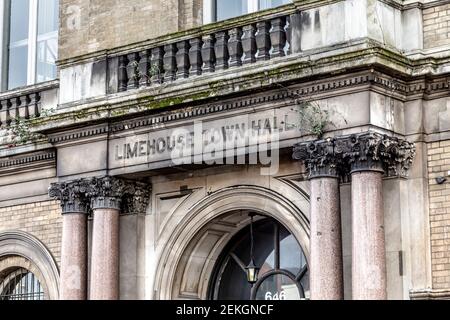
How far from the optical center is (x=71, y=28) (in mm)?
19359

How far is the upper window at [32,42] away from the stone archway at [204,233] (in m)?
4.53

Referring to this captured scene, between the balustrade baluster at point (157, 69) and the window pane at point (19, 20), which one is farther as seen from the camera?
the window pane at point (19, 20)

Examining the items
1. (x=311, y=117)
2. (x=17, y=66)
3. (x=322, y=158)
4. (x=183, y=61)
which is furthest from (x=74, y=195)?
(x=17, y=66)

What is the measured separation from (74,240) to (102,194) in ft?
2.72

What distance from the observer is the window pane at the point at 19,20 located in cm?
2061

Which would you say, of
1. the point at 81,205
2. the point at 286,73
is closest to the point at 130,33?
the point at 81,205

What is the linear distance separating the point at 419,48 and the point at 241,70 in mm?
2155

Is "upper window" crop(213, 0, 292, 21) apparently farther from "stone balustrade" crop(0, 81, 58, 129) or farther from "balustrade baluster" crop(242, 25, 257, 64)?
"stone balustrade" crop(0, 81, 58, 129)

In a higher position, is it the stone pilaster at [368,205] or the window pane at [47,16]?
the window pane at [47,16]

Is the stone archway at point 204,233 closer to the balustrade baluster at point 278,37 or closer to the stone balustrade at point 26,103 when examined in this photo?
the balustrade baluster at point 278,37

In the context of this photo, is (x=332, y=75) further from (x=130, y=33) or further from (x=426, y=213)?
(x=130, y=33)

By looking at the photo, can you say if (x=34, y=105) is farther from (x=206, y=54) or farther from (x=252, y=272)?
(x=252, y=272)

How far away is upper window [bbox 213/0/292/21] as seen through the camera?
57.2ft

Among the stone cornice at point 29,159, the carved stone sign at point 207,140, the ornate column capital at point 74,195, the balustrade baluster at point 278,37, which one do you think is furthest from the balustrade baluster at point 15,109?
the balustrade baluster at point 278,37
